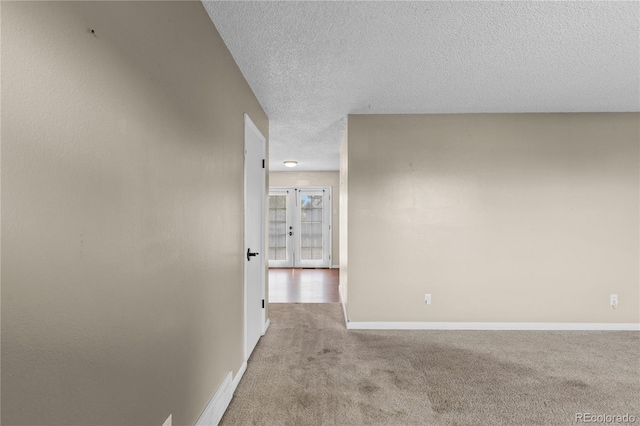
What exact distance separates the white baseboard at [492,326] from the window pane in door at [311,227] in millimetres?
4520

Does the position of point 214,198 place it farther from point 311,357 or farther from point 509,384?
point 509,384

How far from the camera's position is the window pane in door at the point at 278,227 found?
8352mm

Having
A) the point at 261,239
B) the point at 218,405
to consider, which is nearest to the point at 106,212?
the point at 218,405

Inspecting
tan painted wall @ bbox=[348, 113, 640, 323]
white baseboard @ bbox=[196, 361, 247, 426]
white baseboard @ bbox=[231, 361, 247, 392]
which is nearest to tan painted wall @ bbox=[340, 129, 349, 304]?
tan painted wall @ bbox=[348, 113, 640, 323]

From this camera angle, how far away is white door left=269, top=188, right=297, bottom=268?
8.33m

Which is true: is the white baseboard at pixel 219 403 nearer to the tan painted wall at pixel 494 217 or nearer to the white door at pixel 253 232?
the white door at pixel 253 232

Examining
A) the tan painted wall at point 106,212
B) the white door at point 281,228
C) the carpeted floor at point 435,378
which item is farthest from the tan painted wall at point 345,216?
the white door at point 281,228

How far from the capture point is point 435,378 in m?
2.64

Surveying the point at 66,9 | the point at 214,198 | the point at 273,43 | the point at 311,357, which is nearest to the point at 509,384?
the point at 311,357

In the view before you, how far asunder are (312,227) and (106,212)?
7.29 meters

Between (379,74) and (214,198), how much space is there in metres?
1.72

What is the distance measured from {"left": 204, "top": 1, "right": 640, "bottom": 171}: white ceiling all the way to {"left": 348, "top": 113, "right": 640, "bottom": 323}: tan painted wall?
0.90 feet

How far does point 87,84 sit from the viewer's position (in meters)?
1.00

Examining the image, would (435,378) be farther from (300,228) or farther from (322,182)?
(322,182)
